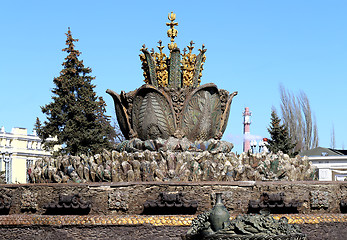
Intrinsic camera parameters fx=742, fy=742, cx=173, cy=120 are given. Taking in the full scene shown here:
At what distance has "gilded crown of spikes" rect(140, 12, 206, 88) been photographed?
1925cm

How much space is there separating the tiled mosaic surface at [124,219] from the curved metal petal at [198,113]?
436cm

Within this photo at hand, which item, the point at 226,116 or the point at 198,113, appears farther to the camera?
the point at 226,116

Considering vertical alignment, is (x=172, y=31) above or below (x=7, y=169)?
above

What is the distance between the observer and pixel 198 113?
62.7 feet

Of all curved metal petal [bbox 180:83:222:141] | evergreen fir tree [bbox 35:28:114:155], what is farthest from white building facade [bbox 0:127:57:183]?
curved metal petal [bbox 180:83:222:141]

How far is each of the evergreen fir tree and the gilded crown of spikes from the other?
18.1m

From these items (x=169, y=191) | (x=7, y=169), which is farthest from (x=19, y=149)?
(x=169, y=191)

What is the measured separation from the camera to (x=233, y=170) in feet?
53.8

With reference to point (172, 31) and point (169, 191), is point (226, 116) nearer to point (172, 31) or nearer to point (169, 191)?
point (172, 31)

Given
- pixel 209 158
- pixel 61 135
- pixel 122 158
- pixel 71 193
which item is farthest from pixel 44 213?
pixel 61 135

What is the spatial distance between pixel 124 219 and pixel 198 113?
15.7 feet

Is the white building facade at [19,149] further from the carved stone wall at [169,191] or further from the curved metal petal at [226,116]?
the carved stone wall at [169,191]

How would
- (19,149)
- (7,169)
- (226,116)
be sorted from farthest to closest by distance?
(19,149)
(7,169)
(226,116)

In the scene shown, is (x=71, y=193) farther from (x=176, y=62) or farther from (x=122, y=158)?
(x=176, y=62)
